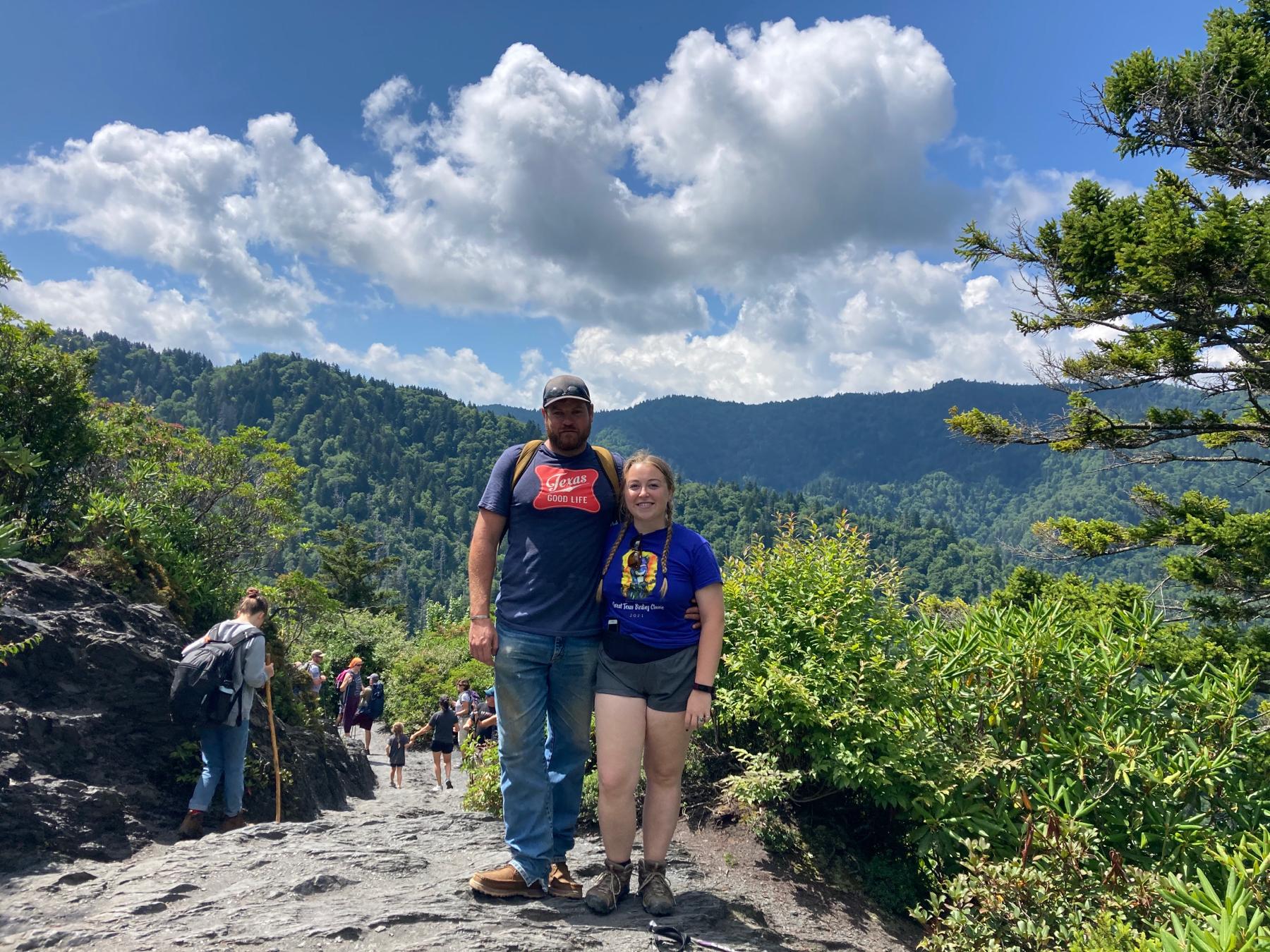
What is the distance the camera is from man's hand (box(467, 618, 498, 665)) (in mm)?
3447

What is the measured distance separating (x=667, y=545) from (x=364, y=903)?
212 cm

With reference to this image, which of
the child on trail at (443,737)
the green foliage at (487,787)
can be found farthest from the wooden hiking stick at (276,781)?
the child on trail at (443,737)

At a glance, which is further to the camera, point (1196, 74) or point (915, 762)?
point (1196, 74)

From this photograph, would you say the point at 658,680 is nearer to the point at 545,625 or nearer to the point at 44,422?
the point at 545,625

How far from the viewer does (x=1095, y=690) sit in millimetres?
4121

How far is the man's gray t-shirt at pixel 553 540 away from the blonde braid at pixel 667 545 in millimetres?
269

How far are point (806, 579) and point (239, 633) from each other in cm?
395

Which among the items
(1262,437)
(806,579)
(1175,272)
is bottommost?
(806,579)

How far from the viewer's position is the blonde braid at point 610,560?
348 centimetres

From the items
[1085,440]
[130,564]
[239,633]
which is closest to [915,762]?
[239,633]

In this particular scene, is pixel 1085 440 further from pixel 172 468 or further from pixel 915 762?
pixel 172 468

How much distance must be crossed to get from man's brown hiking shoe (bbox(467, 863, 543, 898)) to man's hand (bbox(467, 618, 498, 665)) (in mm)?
949

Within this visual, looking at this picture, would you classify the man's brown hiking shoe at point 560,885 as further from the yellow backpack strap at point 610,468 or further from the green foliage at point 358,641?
the green foliage at point 358,641

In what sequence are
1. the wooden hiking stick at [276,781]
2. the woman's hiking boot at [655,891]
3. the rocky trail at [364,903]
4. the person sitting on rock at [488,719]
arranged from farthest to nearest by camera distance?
the person sitting on rock at [488,719] < the wooden hiking stick at [276,781] < the woman's hiking boot at [655,891] < the rocky trail at [364,903]
